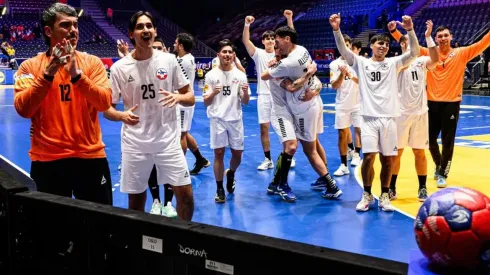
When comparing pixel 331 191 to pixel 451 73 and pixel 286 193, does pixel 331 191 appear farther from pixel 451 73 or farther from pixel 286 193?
pixel 451 73

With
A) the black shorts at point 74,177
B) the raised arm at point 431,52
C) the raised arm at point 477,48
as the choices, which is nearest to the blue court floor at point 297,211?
the raised arm at point 431,52

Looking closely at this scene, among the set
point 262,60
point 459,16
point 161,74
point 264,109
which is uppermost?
point 459,16

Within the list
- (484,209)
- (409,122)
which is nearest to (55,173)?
(484,209)

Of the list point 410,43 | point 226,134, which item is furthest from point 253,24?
point 410,43

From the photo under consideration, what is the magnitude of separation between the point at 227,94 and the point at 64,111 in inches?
134

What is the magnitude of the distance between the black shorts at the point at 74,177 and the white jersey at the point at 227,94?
10.2ft

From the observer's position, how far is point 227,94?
6.89 m

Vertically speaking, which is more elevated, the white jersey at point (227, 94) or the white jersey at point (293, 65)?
the white jersey at point (293, 65)

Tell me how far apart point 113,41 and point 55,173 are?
34852 millimetres

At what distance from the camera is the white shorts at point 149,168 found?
445 centimetres

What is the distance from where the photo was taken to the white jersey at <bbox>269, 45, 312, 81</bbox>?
6.54 metres

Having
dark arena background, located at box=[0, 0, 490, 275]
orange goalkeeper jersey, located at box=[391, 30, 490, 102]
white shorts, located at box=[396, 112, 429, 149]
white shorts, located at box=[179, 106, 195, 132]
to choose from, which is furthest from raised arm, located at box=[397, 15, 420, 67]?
white shorts, located at box=[179, 106, 195, 132]

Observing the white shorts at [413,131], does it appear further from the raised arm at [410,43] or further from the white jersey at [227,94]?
the white jersey at [227,94]

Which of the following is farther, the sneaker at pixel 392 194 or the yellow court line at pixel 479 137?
the yellow court line at pixel 479 137
